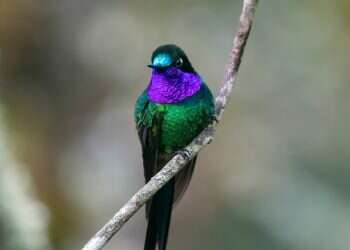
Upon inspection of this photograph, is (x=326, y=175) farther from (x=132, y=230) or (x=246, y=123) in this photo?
(x=132, y=230)

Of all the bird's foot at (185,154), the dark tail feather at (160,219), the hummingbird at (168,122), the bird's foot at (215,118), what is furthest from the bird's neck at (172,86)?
the dark tail feather at (160,219)

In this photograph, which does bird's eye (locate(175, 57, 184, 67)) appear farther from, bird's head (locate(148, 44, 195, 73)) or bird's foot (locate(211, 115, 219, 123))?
bird's foot (locate(211, 115, 219, 123))

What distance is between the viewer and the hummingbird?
448cm

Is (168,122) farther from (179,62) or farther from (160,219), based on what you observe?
(160,219)

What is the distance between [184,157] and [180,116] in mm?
504

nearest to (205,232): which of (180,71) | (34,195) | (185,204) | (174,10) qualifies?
(185,204)

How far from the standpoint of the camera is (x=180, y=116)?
15.0 ft

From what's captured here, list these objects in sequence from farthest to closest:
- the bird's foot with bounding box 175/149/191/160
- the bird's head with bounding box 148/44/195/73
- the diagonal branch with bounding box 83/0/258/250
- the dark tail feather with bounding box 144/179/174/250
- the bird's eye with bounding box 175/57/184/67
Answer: the dark tail feather with bounding box 144/179/174/250 → the bird's eye with bounding box 175/57/184/67 → the bird's head with bounding box 148/44/195/73 → the bird's foot with bounding box 175/149/191/160 → the diagonal branch with bounding box 83/0/258/250

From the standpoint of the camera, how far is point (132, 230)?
659 cm

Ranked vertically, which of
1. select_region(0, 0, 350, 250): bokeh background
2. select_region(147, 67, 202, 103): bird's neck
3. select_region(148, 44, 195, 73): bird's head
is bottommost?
select_region(0, 0, 350, 250): bokeh background

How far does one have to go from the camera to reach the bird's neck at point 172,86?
4.45 metres

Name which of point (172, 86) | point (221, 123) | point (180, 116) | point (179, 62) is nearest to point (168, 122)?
point (180, 116)

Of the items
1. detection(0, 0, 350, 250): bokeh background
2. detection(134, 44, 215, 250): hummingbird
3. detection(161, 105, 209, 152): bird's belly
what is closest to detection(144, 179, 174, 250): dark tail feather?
detection(134, 44, 215, 250): hummingbird

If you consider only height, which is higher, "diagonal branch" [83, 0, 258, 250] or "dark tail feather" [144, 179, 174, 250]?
"diagonal branch" [83, 0, 258, 250]
